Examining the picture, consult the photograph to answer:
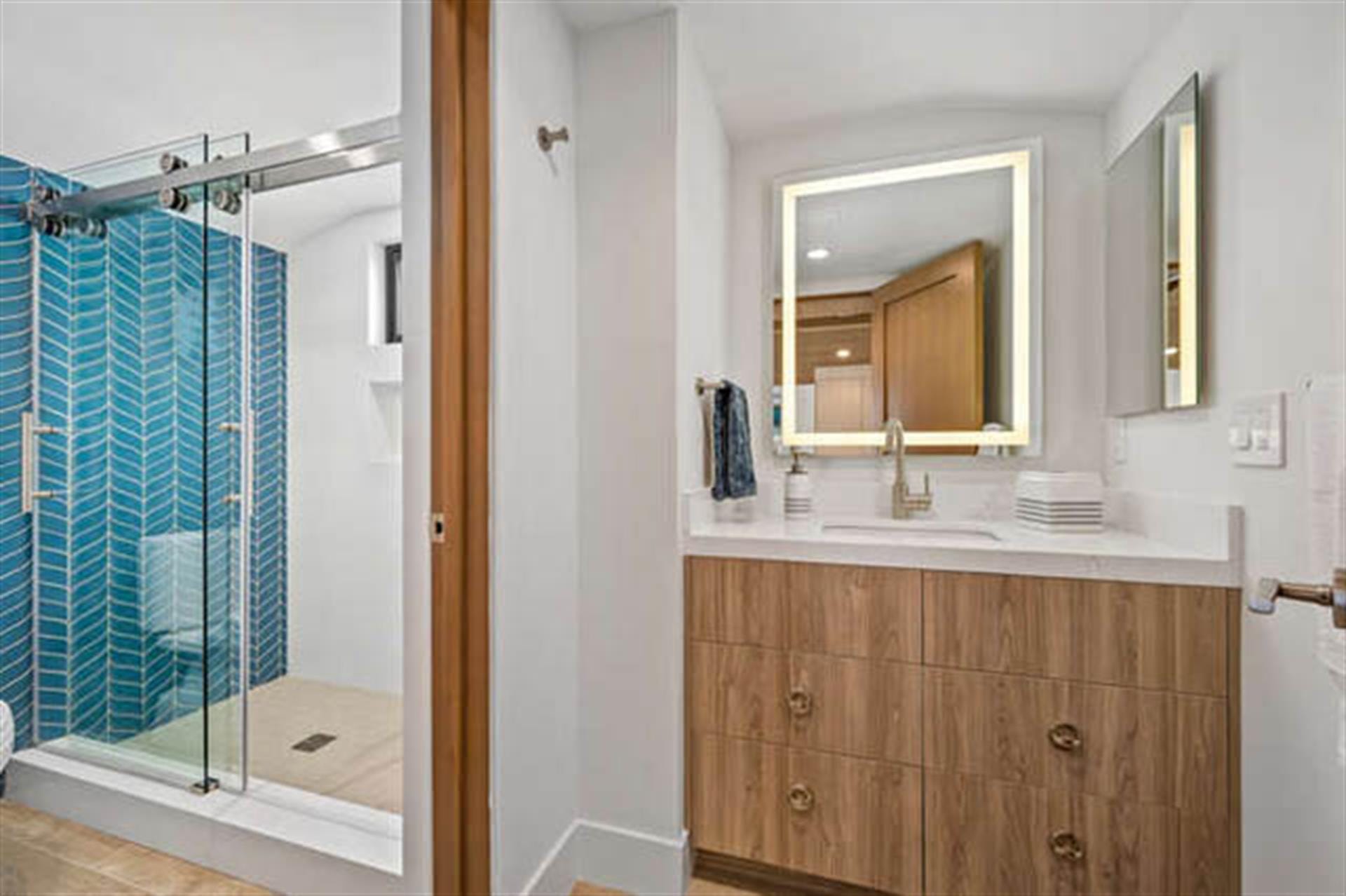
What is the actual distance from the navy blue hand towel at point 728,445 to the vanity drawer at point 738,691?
455 millimetres

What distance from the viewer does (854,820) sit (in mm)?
1469

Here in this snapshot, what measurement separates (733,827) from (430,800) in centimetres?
79

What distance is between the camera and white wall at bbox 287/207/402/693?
2764 mm

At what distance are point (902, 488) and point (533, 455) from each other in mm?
1238

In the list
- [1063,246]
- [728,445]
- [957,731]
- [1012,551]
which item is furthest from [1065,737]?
[1063,246]

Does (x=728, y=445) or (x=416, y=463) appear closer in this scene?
(x=416, y=463)

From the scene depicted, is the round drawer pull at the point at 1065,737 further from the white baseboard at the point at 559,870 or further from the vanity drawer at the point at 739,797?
the white baseboard at the point at 559,870

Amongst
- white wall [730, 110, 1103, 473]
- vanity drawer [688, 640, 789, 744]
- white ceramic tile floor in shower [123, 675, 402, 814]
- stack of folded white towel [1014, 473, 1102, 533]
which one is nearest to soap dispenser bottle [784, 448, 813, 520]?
white wall [730, 110, 1103, 473]

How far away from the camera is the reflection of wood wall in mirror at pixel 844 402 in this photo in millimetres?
2072

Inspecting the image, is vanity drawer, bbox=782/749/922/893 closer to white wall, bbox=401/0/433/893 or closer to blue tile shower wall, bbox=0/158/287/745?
white wall, bbox=401/0/433/893

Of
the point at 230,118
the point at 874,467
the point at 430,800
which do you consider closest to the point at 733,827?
the point at 430,800

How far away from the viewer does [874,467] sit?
6.84ft

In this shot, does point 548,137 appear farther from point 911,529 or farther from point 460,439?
point 911,529

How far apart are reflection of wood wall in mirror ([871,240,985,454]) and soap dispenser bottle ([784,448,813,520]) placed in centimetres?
36
